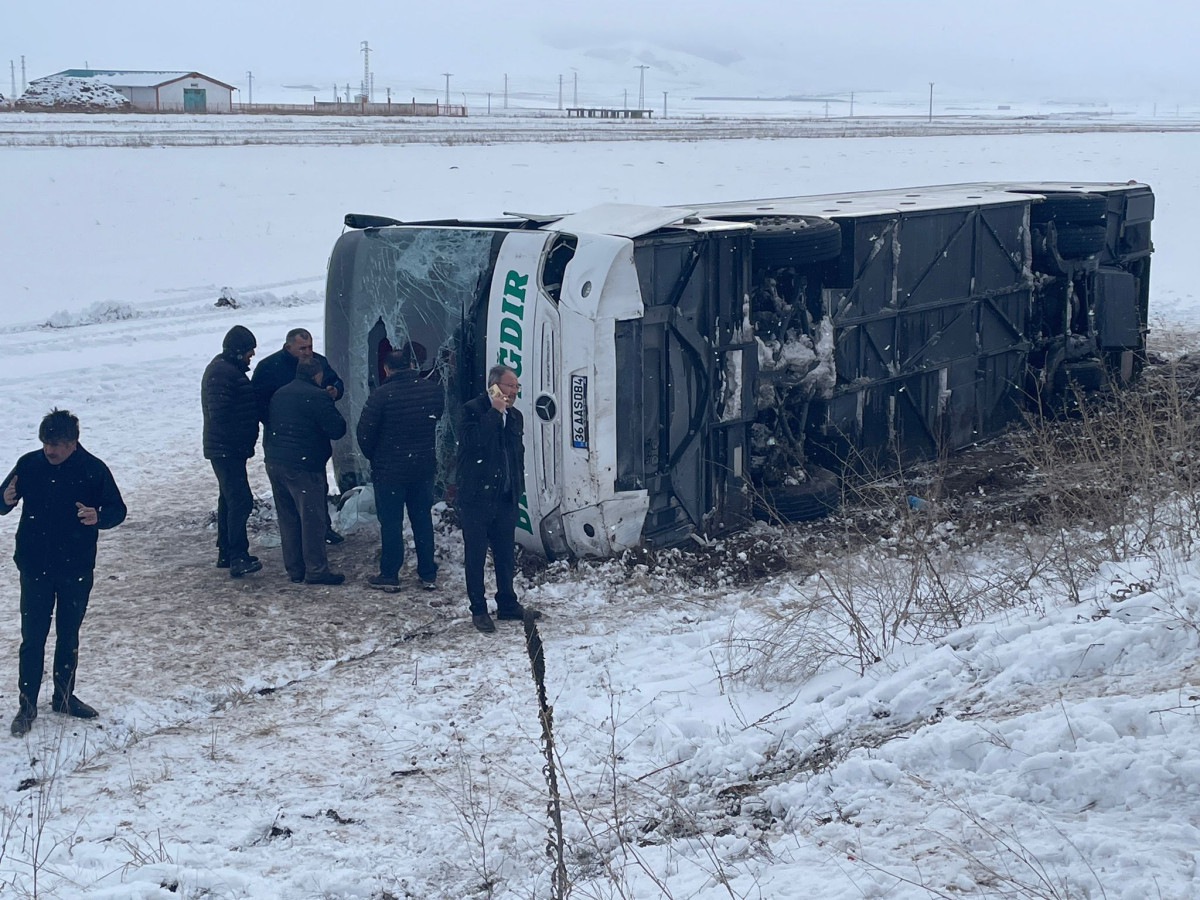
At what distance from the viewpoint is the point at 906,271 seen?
30.6 feet

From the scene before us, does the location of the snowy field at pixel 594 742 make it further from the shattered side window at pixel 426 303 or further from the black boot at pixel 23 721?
the shattered side window at pixel 426 303

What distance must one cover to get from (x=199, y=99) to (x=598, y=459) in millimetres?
68824

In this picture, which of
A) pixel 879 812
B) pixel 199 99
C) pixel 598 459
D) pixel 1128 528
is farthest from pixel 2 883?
pixel 199 99

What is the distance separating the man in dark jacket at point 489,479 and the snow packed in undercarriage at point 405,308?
123cm

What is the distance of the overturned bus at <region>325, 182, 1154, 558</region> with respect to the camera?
7238 mm

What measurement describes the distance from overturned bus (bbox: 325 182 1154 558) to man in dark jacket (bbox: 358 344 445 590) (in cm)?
62

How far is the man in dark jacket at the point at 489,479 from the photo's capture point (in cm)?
651

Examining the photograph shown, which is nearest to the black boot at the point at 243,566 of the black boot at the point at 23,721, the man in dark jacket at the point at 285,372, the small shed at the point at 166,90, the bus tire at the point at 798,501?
the man in dark jacket at the point at 285,372

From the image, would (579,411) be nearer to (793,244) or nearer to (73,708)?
(793,244)

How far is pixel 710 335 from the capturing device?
304 inches

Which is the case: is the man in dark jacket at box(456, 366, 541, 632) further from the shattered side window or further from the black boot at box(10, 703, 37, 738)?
the black boot at box(10, 703, 37, 738)

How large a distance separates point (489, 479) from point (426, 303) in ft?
6.55

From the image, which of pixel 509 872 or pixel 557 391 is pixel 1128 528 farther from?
pixel 509 872

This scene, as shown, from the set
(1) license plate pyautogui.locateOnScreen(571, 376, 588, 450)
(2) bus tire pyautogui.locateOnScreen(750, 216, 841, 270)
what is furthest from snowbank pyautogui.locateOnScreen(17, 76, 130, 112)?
(1) license plate pyautogui.locateOnScreen(571, 376, 588, 450)
